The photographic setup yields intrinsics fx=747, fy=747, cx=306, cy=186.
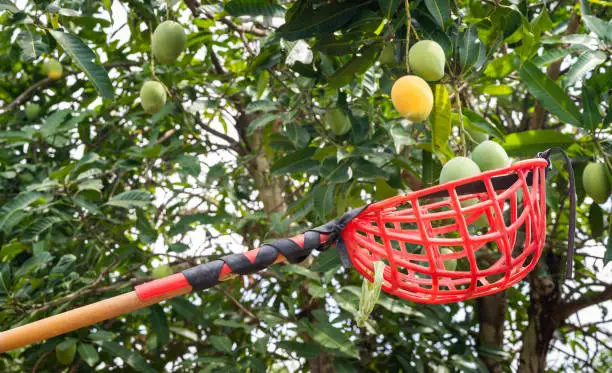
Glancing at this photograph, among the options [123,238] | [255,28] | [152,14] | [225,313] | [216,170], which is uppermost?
[152,14]

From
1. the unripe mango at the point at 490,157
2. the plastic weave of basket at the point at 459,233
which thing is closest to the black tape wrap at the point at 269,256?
the plastic weave of basket at the point at 459,233

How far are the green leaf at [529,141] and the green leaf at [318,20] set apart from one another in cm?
55

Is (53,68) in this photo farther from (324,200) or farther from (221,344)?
(324,200)

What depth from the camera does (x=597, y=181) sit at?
176cm

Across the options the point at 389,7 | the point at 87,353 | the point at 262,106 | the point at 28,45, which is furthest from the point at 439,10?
the point at 87,353

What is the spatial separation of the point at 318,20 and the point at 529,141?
66 cm

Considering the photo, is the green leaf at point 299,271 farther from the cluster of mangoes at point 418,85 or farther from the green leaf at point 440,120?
the cluster of mangoes at point 418,85

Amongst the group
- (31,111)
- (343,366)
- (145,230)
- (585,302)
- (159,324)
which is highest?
(31,111)

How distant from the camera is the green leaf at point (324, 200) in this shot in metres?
1.88

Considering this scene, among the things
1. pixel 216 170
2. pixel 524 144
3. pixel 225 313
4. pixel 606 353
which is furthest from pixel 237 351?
pixel 606 353

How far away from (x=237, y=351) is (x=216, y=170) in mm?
623

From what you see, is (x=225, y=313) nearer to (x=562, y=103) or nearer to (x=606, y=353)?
(x=562, y=103)

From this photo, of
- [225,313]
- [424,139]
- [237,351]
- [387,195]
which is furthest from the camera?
[225,313]

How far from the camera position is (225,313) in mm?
2789
